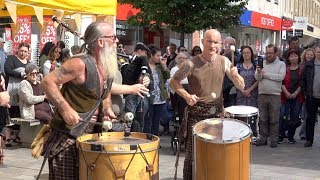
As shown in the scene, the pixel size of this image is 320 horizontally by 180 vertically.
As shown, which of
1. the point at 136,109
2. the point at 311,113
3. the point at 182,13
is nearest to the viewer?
the point at 136,109

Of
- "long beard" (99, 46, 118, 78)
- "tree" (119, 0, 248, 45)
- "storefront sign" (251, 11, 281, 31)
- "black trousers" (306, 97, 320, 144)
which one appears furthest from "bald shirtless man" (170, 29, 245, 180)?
"storefront sign" (251, 11, 281, 31)

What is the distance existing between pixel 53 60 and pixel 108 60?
16.6 feet

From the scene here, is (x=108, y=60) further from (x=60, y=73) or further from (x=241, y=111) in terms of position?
(x=241, y=111)

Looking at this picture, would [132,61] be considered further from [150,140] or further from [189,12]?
[189,12]

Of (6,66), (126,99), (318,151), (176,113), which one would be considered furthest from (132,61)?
(318,151)

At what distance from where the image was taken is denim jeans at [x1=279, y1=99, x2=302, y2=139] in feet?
31.2

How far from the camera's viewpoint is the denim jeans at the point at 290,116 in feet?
31.2

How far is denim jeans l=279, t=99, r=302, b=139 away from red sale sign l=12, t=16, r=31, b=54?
6.23 m

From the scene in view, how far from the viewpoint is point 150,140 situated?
4059 mm

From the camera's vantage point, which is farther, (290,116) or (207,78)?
(290,116)

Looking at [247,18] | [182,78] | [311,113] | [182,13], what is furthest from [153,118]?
[247,18]

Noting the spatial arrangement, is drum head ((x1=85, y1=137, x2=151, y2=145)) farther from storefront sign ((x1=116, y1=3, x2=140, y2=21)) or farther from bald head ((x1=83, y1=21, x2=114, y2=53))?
storefront sign ((x1=116, y1=3, x2=140, y2=21))

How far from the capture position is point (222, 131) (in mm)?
4820

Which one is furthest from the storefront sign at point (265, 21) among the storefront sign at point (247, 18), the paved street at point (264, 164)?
the paved street at point (264, 164)
